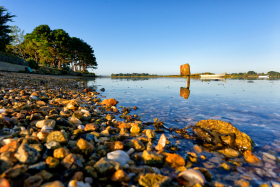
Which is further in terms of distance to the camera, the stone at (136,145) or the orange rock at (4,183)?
the stone at (136,145)

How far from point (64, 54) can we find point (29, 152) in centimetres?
5990

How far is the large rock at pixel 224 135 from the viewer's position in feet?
11.9

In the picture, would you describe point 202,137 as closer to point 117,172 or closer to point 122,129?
point 122,129

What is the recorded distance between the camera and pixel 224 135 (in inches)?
150

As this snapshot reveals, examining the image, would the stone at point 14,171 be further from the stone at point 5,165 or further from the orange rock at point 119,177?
the orange rock at point 119,177

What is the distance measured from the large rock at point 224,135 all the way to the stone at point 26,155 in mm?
4245

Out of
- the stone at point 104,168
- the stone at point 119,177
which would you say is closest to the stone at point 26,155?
the stone at point 104,168

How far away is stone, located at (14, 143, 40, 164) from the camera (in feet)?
6.75

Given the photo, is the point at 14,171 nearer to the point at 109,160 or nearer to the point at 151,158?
the point at 109,160

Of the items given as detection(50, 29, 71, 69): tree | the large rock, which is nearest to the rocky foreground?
the large rock

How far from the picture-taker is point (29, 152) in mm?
2156

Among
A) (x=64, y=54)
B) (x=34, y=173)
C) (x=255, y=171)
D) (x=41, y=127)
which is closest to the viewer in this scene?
(x=34, y=173)

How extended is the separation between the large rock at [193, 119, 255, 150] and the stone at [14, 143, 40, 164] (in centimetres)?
424

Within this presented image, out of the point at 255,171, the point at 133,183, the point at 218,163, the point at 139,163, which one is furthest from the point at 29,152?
the point at 255,171
